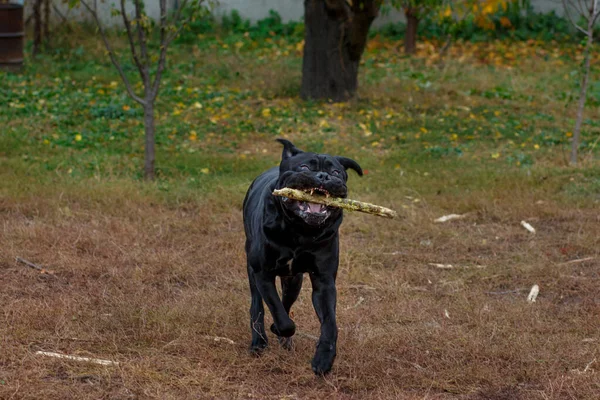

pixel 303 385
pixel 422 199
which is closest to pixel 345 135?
pixel 422 199

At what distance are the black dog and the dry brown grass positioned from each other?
1.06 ft

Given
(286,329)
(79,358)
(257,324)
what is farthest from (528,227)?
(79,358)

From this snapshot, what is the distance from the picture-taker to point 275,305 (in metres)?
4.93

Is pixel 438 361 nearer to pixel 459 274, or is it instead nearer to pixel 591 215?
pixel 459 274

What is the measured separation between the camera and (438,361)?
5.23m

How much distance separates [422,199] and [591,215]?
179 cm

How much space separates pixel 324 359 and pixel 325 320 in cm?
22

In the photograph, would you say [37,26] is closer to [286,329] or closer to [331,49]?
[331,49]

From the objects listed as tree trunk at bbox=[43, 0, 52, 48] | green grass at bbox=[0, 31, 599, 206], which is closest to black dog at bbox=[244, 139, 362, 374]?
green grass at bbox=[0, 31, 599, 206]

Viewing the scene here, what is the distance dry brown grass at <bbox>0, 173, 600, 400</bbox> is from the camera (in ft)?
15.9

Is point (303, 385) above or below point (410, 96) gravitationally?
below

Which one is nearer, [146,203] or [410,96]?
[146,203]

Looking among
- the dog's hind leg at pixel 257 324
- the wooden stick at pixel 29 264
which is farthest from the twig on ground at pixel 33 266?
Answer: the dog's hind leg at pixel 257 324

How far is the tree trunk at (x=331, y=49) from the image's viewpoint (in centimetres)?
1396
